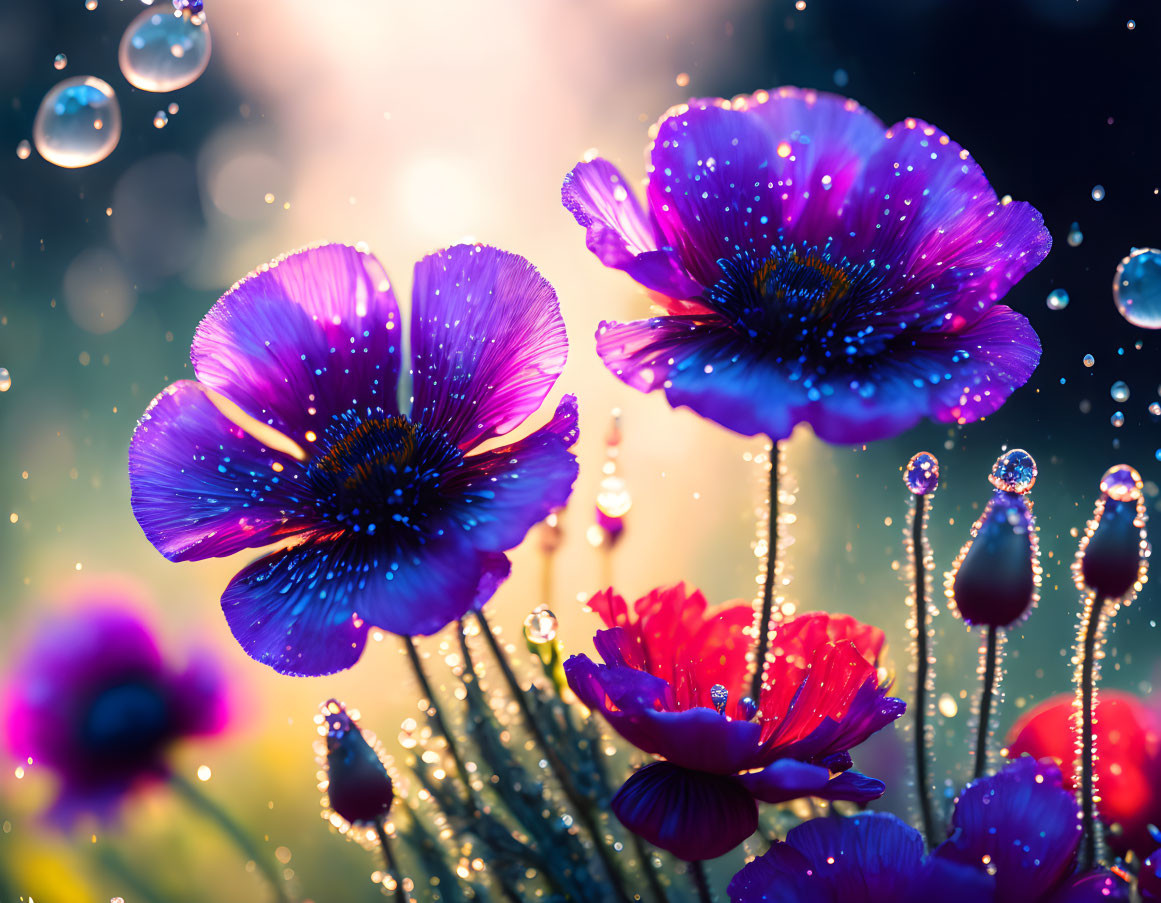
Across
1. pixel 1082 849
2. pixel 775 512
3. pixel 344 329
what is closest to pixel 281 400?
pixel 344 329

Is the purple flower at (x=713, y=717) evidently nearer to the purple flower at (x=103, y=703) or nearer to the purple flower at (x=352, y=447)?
the purple flower at (x=352, y=447)

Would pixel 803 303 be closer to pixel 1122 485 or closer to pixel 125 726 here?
pixel 1122 485

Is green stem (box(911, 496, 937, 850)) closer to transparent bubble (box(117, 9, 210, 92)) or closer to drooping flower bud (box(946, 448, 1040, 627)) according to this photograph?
drooping flower bud (box(946, 448, 1040, 627))

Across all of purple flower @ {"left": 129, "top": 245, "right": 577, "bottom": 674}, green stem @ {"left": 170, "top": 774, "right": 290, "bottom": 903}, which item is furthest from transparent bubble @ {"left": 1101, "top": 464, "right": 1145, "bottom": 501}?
green stem @ {"left": 170, "top": 774, "right": 290, "bottom": 903}

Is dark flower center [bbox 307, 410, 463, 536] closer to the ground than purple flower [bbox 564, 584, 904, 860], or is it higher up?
higher up

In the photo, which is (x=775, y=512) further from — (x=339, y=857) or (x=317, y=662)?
(x=339, y=857)

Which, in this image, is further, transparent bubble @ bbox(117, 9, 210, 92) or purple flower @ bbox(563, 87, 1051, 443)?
transparent bubble @ bbox(117, 9, 210, 92)
